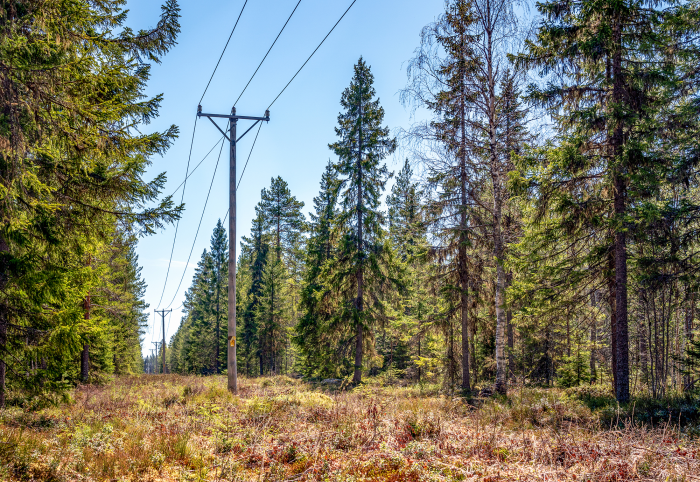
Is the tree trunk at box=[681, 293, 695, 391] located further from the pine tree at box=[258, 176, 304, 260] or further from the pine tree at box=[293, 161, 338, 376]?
the pine tree at box=[258, 176, 304, 260]

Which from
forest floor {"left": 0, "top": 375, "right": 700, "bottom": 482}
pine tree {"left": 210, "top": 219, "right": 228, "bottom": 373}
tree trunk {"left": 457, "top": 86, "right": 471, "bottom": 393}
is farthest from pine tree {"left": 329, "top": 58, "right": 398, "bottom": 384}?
pine tree {"left": 210, "top": 219, "right": 228, "bottom": 373}

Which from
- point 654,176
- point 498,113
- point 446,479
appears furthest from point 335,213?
point 446,479

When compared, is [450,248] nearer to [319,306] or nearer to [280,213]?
[319,306]

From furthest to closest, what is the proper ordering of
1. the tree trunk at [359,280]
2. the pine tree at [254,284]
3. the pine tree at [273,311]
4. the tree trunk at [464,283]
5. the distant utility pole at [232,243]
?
the pine tree at [254,284]
the pine tree at [273,311]
the tree trunk at [359,280]
the tree trunk at [464,283]
the distant utility pole at [232,243]

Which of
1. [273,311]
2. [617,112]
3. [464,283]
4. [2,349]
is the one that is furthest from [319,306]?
[617,112]

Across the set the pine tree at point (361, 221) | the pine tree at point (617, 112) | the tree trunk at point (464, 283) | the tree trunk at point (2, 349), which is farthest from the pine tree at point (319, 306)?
the tree trunk at point (2, 349)

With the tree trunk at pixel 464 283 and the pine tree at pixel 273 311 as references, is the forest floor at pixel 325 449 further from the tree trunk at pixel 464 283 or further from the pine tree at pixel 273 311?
the pine tree at pixel 273 311

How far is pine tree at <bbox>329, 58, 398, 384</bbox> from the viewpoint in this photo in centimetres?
1747

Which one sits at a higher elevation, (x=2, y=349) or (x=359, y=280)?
(x=359, y=280)

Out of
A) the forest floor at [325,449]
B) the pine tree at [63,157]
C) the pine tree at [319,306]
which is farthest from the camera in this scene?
the pine tree at [319,306]

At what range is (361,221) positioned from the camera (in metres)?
17.8

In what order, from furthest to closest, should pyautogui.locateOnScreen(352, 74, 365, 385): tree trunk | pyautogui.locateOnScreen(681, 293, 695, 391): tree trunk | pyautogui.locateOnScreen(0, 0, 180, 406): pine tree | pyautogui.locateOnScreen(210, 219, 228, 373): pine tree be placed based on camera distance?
pyautogui.locateOnScreen(210, 219, 228, 373): pine tree → pyautogui.locateOnScreen(352, 74, 365, 385): tree trunk → pyautogui.locateOnScreen(681, 293, 695, 391): tree trunk → pyautogui.locateOnScreen(0, 0, 180, 406): pine tree

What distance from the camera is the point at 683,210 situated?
8.69 meters

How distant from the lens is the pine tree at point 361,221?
17469 mm
